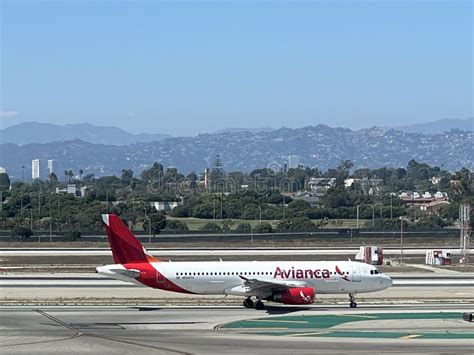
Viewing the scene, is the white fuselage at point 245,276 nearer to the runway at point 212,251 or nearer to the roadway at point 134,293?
the roadway at point 134,293

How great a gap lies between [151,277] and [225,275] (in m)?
4.80

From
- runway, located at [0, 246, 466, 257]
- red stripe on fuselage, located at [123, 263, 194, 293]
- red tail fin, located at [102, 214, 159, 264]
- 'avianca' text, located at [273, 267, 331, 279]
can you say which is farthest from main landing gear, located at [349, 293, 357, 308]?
runway, located at [0, 246, 466, 257]

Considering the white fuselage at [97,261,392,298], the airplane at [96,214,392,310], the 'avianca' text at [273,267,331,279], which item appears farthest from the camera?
the 'avianca' text at [273,267,331,279]

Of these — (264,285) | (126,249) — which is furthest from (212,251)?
(264,285)

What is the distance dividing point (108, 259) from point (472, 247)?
46.7 meters

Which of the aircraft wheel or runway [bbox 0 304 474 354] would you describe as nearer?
runway [bbox 0 304 474 354]

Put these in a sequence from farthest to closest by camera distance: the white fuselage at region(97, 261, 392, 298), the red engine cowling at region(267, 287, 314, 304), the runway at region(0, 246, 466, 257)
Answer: the runway at region(0, 246, 466, 257)
the white fuselage at region(97, 261, 392, 298)
the red engine cowling at region(267, 287, 314, 304)

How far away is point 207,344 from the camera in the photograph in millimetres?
49031

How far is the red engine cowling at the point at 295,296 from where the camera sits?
6525 cm

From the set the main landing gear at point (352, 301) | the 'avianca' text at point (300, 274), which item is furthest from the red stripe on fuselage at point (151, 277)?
the main landing gear at point (352, 301)

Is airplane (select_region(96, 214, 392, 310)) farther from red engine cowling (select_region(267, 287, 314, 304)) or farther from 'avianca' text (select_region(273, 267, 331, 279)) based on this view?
red engine cowling (select_region(267, 287, 314, 304))

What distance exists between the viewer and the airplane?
66688 mm

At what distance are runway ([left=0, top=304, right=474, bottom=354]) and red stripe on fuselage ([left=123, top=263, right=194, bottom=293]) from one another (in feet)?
9.26

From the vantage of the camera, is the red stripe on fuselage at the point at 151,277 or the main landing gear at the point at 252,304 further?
the red stripe on fuselage at the point at 151,277
